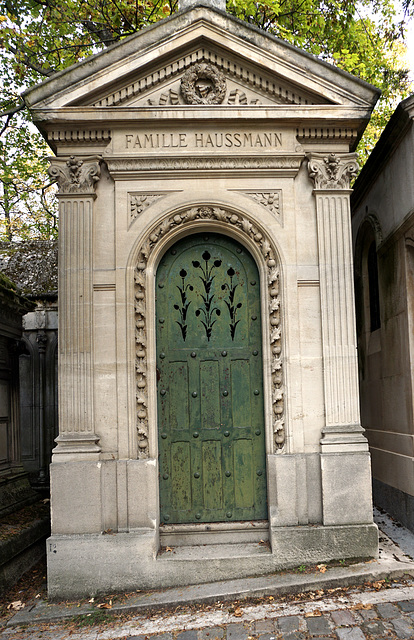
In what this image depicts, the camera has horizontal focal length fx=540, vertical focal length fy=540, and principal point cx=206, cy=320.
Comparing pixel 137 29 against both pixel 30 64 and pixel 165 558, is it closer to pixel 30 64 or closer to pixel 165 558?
pixel 30 64

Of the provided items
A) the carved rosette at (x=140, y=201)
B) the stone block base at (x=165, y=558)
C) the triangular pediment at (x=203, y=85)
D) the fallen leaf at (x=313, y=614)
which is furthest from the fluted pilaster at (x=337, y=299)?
the carved rosette at (x=140, y=201)

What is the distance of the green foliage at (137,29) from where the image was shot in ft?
36.1

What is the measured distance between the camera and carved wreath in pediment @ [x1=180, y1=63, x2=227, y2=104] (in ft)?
20.8

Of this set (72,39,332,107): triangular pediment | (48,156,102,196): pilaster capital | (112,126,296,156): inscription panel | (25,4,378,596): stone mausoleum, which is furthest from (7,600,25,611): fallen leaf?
(72,39,332,107): triangular pediment

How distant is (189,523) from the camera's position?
6238mm

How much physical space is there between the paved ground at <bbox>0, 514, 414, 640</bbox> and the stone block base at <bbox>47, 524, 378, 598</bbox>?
200 mm

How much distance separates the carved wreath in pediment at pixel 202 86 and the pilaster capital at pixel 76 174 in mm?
1307

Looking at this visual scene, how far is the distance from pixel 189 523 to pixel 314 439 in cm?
174

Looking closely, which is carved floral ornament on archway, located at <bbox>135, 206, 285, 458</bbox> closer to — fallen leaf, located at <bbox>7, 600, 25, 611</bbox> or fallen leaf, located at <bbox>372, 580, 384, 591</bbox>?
fallen leaf, located at <bbox>372, 580, 384, 591</bbox>

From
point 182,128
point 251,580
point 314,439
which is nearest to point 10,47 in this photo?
point 182,128

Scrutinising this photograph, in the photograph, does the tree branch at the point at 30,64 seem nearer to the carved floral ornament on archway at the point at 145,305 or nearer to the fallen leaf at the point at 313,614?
the carved floral ornament on archway at the point at 145,305

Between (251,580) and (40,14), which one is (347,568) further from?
(40,14)

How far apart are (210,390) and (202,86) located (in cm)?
360

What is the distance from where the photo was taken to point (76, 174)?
20.5ft
